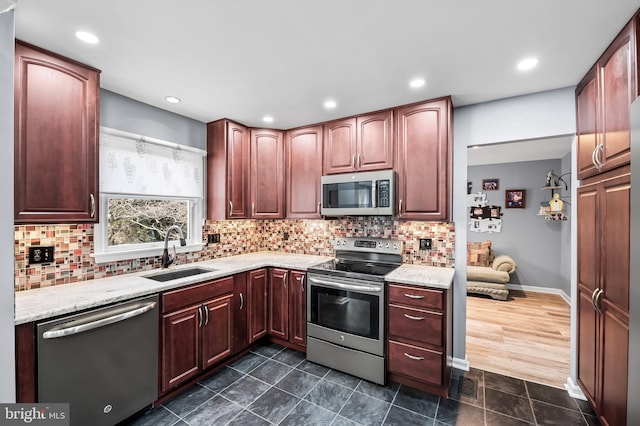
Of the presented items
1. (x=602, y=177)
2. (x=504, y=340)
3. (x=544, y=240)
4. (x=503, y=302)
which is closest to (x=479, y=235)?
(x=544, y=240)

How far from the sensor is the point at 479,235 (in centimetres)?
554

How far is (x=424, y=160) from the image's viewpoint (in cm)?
250

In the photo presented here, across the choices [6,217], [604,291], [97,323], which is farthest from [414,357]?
[6,217]

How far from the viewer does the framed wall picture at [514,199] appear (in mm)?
5168

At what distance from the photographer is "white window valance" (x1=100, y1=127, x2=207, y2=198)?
7.57 ft

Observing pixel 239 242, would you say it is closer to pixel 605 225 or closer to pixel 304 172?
pixel 304 172

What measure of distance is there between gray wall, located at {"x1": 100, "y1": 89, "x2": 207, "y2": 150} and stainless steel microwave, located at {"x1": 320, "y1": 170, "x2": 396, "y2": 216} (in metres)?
1.43

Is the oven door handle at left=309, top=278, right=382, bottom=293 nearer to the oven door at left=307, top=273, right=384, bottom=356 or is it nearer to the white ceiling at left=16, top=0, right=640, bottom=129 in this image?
the oven door at left=307, top=273, right=384, bottom=356

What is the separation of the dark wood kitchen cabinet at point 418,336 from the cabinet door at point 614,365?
2.86 ft

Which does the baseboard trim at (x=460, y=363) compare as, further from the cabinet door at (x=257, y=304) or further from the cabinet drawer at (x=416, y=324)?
the cabinet door at (x=257, y=304)

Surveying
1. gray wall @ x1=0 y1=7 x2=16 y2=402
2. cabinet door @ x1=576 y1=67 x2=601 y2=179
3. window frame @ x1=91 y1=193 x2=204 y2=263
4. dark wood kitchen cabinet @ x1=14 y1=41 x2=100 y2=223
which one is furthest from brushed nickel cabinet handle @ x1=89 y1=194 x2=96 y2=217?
cabinet door @ x1=576 y1=67 x2=601 y2=179

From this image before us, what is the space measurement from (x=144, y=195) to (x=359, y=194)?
1.98 metres

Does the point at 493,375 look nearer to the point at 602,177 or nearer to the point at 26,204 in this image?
the point at 602,177

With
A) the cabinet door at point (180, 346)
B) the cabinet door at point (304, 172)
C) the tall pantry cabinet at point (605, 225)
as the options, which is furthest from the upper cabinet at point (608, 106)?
the cabinet door at point (180, 346)
